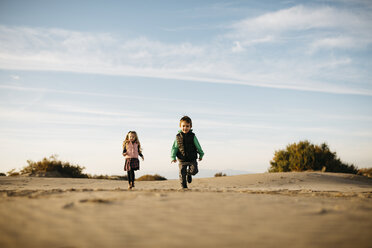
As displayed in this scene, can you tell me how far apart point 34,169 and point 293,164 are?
15.7 metres

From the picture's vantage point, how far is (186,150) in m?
9.23

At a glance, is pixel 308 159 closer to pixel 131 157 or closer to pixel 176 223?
pixel 131 157

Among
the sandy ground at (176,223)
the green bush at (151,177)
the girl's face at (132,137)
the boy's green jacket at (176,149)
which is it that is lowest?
the green bush at (151,177)

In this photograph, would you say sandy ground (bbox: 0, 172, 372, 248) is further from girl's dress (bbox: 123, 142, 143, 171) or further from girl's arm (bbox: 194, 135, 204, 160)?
girl's dress (bbox: 123, 142, 143, 171)

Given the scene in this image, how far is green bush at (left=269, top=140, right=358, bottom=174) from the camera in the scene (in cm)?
1858

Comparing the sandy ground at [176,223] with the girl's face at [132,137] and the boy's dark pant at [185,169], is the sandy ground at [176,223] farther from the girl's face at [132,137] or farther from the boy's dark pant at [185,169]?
the girl's face at [132,137]

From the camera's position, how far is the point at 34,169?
19.4 m

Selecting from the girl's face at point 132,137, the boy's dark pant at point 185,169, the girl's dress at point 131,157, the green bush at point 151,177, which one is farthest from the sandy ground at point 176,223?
the green bush at point 151,177

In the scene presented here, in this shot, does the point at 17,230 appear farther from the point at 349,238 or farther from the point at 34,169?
the point at 34,169

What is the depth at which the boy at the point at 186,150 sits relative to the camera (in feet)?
30.2

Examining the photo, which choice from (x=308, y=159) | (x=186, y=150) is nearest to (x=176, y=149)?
(x=186, y=150)

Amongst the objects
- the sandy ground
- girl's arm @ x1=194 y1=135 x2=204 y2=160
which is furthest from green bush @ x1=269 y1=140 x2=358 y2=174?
the sandy ground

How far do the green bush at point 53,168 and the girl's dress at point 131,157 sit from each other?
10.3 metres

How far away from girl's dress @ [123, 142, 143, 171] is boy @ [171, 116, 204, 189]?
168cm
